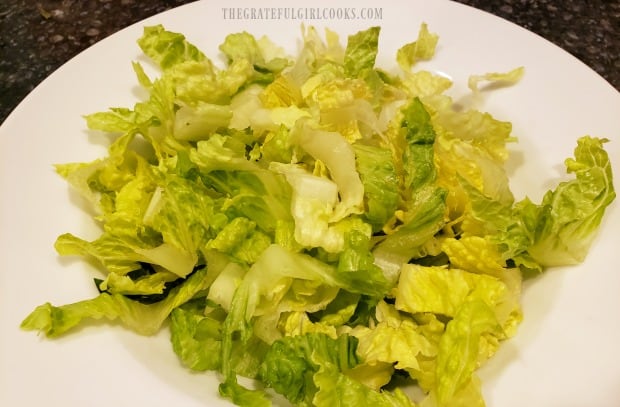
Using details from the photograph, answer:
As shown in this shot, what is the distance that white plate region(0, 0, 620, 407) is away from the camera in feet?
3.57

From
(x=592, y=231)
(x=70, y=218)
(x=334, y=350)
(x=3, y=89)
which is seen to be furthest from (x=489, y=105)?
(x=3, y=89)

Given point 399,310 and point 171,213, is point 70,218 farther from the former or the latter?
point 399,310

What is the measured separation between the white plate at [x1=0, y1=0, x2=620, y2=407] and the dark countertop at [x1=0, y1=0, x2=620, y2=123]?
0.45 metres

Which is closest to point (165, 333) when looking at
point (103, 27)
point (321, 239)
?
point (321, 239)

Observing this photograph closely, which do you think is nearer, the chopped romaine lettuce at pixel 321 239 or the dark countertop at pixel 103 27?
the chopped romaine lettuce at pixel 321 239

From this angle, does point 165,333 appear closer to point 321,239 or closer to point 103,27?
point 321,239

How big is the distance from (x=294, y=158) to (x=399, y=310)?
38 centimetres

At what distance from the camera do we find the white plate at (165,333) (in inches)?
42.8

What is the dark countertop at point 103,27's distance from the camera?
6.57 ft

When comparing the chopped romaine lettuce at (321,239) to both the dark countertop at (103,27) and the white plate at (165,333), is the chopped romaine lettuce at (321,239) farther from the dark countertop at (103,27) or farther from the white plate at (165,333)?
the dark countertop at (103,27)

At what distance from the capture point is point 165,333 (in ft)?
4.16

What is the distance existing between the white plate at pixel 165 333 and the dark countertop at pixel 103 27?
451 millimetres

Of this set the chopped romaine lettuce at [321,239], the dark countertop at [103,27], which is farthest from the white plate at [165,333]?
the dark countertop at [103,27]

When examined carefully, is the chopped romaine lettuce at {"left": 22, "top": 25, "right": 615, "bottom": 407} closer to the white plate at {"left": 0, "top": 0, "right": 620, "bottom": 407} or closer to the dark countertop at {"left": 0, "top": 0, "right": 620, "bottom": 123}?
the white plate at {"left": 0, "top": 0, "right": 620, "bottom": 407}
